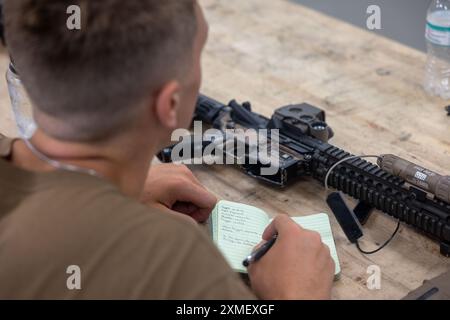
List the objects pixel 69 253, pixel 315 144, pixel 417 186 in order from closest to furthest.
Result: 1. pixel 69 253
2. pixel 417 186
3. pixel 315 144

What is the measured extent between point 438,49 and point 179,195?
2.73 feet

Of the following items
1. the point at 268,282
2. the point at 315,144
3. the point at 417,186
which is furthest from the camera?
the point at 315,144

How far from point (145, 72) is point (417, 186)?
58 cm

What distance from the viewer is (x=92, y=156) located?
80 centimetres

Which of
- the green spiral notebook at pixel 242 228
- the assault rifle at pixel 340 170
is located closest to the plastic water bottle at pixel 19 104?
the assault rifle at pixel 340 170

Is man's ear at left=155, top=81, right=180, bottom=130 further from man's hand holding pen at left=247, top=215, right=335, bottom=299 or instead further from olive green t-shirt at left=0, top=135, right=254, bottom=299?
man's hand holding pen at left=247, top=215, right=335, bottom=299

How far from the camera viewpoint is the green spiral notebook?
1092 millimetres

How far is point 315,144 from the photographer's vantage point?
1295 millimetres

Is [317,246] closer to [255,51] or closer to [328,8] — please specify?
[255,51]

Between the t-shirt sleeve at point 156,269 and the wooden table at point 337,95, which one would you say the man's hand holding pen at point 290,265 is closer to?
the wooden table at point 337,95

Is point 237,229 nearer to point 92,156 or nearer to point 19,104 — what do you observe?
point 92,156

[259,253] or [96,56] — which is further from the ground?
[96,56]

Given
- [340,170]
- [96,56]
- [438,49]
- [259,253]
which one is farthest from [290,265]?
[438,49]

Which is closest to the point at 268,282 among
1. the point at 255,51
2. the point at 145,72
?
the point at 145,72
